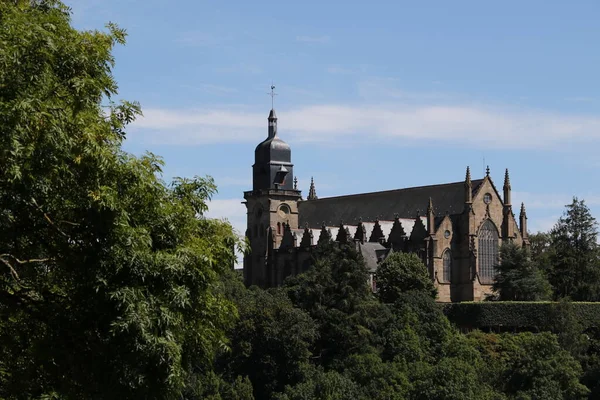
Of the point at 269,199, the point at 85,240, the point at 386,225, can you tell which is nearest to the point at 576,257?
the point at 386,225

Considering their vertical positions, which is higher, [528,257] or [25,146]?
[528,257]

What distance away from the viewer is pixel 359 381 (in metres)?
76.1

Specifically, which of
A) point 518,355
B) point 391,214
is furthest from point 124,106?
point 391,214

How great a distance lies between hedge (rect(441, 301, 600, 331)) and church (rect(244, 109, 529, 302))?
41.1 feet

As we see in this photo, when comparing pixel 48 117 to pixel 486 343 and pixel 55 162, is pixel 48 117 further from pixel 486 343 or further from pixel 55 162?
pixel 486 343

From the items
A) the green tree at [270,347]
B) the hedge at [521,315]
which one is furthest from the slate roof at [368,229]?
the green tree at [270,347]

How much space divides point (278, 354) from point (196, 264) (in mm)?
58425

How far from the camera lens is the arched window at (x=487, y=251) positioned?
360 ft

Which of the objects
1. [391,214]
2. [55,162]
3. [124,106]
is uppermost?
[391,214]

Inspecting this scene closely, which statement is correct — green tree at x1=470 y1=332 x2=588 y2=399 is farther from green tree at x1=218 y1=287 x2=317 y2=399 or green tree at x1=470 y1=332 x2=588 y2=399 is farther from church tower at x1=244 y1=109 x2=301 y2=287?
church tower at x1=244 y1=109 x2=301 y2=287

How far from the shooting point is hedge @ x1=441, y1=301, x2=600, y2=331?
8756cm

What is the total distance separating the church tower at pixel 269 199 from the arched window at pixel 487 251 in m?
25.3


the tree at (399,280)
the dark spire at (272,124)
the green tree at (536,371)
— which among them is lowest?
the green tree at (536,371)

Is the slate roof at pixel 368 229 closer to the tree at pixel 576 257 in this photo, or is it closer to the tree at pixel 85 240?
the tree at pixel 576 257
